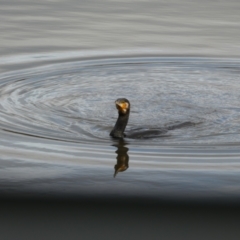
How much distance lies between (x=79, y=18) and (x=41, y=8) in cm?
120

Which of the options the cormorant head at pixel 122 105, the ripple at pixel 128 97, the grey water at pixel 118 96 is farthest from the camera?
the ripple at pixel 128 97

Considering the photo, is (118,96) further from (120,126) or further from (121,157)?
(121,157)

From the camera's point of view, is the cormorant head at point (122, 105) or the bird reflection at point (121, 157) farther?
the cormorant head at point (122, 105)

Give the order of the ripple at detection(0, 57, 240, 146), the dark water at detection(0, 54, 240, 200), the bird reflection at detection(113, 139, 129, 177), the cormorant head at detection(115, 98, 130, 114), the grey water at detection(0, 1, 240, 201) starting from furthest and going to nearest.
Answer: the ripple at detection(0, 57, 240, 146)
the cormorant head at detection(115, 98, 130, 114)
the bird reflection at detection(113, 139, 129, 177)
the grey water at detection(0, 1, 240, 201)
the dark water at detection(0, 54, 240, 200)

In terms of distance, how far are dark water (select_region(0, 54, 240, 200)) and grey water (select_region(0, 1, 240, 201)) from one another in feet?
0.05

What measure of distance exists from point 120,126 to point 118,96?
2.03 metres

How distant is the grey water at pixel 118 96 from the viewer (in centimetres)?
680

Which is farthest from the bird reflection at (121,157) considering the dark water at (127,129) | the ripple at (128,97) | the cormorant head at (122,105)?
the cormorant head at (122,105)

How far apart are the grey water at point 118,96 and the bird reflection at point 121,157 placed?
0.02 meters

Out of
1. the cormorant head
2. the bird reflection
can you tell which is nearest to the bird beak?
the cormorant head

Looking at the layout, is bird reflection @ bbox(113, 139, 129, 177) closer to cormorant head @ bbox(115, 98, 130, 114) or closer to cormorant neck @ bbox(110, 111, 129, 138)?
cormorant neck @ bbox(110, 111, 129, 138)

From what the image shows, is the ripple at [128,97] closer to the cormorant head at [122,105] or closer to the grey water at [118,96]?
the grey water at [118,96]

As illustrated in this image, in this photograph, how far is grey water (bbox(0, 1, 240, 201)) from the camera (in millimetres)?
6801

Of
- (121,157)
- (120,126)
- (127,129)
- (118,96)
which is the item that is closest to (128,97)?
(118,96)
